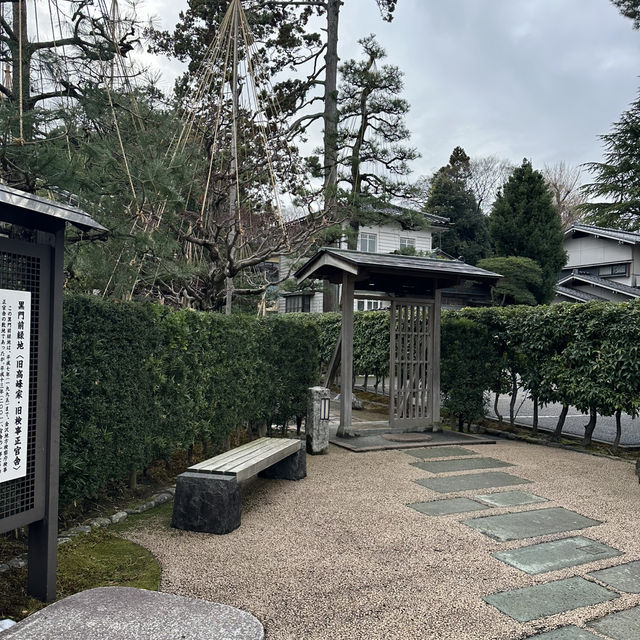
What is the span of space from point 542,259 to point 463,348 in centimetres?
1681

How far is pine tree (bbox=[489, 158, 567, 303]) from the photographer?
23.1m

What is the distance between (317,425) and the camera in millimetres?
6793

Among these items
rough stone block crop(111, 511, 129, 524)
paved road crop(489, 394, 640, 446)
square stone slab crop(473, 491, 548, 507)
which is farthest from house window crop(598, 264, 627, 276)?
rough stone block crop(111, 511, 129, 524)

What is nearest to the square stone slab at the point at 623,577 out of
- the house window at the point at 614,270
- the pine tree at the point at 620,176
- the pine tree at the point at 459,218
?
the pine tree at the point at 620,176

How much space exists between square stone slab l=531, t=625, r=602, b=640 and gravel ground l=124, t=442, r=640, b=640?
0.05 meters

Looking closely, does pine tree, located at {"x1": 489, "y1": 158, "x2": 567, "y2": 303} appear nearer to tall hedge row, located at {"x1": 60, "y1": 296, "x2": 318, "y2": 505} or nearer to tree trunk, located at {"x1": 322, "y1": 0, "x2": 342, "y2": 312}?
tree trunk, located at {"x1": 322, "y1": 0, "x2": 342, "y2": 312}

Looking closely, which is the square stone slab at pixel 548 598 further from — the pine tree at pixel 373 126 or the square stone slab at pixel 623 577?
the pine tree at pixel 373 126

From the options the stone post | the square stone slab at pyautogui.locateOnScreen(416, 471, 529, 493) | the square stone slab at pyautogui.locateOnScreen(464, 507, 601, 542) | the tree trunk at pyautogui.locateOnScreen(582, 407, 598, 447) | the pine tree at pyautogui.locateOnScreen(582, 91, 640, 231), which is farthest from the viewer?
the pine tree at pyautogui.locateOnScreen(582, 91, 640, 231)

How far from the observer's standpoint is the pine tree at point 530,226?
23.1 m

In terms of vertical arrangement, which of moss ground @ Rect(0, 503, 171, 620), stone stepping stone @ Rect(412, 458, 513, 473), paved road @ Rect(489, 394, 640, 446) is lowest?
paved road @ Rect(489, 394, 640, 446)

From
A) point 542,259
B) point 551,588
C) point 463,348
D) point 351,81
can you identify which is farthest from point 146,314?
point 542,259

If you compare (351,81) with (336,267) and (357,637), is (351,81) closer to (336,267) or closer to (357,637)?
(336,267)

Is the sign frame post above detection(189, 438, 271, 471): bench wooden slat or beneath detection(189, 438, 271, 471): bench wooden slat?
above

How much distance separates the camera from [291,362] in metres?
7.36
